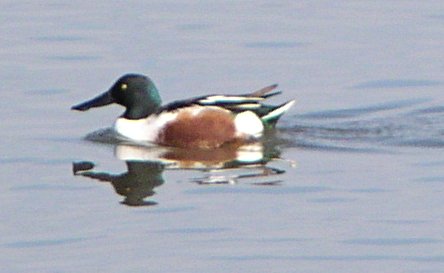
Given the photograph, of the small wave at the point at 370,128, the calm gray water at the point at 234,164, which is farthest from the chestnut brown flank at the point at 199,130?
the small wave at the point at 370,128

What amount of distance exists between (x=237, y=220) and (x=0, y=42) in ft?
26.8

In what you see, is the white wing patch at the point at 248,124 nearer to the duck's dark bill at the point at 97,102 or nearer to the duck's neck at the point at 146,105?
the duck's neck at the point at 146,105

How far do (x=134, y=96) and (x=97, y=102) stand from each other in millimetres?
353

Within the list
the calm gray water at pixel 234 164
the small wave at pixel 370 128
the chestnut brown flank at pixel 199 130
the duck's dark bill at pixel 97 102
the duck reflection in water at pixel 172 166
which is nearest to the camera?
the calm gray water at pixel 234 164

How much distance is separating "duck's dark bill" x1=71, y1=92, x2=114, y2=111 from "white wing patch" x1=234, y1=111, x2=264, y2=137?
4.10 feet

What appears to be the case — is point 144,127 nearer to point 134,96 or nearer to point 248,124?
point 134,96

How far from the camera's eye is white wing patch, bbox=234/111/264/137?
51.2 feet

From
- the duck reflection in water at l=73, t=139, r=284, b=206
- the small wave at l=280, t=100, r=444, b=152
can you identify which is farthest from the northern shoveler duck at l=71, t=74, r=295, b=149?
the small wave at l=280, t=100, r=444, b=152

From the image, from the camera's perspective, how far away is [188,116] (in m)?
15.4

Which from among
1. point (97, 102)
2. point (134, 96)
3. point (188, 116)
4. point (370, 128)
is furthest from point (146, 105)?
point (370, 128)

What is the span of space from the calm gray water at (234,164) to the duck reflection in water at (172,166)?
0.04 meters

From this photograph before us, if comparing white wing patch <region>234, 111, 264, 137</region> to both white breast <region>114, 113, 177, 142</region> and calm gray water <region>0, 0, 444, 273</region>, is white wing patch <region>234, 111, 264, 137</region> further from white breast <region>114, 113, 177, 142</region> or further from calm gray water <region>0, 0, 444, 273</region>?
white breast <region>114, 113, 177, 142</region>

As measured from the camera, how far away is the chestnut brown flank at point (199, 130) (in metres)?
15.4

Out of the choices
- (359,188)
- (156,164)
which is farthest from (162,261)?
(156,164)
